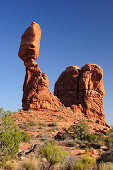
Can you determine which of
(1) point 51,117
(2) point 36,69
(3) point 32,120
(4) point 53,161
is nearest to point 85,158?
(4) point 53,161

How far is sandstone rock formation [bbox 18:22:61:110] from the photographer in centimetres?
2331

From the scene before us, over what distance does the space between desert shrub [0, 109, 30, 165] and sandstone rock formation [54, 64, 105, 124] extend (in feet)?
84.7

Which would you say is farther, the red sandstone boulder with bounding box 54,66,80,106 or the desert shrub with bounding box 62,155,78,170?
the red sandstone boulder with bounding box 54,66,80,106

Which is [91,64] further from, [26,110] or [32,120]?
[32,120]

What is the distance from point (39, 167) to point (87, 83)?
95.7 feet

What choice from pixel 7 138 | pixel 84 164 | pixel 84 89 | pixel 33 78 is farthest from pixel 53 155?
pixel 84 89

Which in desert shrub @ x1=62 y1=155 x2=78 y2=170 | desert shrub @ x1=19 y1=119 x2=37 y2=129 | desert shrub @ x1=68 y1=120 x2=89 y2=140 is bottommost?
desert shrub @ x1=62 y1=155 x2=78 y2=170

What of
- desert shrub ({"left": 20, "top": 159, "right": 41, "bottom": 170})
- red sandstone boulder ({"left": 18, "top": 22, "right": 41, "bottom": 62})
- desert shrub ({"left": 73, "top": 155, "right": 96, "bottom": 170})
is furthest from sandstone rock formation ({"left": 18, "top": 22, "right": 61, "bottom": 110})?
desert shrub ({"left": 73, "top": 155, "right": 96, "bottom": 170})

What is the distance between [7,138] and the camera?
6.98 meters

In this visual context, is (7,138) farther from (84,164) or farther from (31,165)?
(84,164)

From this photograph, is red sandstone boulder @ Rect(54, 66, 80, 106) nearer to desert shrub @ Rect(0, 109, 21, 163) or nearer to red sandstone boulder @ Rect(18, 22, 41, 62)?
red sandstone boulder @ Rect(18, 22, 41, 62)

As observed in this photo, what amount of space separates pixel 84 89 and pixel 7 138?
28.2 m

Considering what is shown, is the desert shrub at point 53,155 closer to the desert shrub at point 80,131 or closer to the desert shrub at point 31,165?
the desert shrub at point 31,165

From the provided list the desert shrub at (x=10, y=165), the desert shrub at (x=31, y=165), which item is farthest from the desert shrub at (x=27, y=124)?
the desert shrub at (x=31, y=165)
